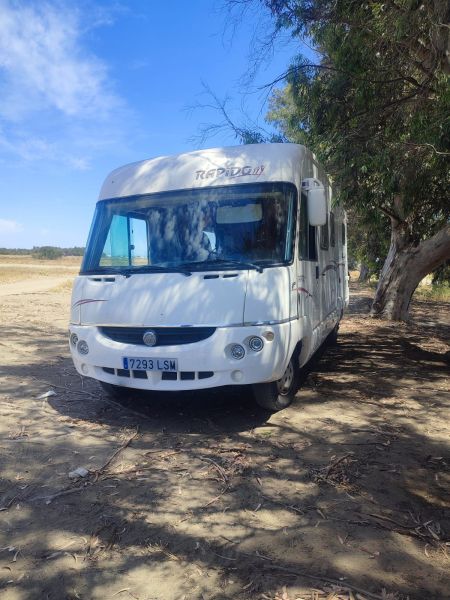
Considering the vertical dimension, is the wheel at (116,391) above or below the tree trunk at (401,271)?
below

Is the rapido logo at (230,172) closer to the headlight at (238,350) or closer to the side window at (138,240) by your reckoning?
the side window at (138,240)

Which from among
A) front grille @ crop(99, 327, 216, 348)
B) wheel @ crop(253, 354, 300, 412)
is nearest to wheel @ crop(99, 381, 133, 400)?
front grille @ crop(99, 327, 216, 348)

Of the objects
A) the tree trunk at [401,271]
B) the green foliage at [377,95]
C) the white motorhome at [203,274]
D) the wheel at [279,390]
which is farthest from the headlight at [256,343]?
the tree trunk at [401,271]

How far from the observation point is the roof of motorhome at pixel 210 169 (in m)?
5.08

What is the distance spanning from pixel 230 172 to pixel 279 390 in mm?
2397

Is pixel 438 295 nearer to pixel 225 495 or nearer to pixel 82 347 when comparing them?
pixel 82 347

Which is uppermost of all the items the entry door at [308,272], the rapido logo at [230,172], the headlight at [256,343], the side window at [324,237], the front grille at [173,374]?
the rapido logo at [230,172]

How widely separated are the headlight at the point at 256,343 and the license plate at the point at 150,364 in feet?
2.40

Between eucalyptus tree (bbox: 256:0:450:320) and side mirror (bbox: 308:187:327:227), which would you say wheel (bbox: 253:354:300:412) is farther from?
eucalyptus tree (bbox: 256:0:450:320)

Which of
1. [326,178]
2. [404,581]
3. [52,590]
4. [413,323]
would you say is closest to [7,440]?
[52,590]

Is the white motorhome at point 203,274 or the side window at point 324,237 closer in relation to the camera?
the white motorhome at point 203,274

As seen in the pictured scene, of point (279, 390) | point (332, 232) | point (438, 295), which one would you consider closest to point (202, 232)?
point (279, 390)

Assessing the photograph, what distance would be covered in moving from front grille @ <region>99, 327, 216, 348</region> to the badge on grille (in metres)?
0.04

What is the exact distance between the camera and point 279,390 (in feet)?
17.2
